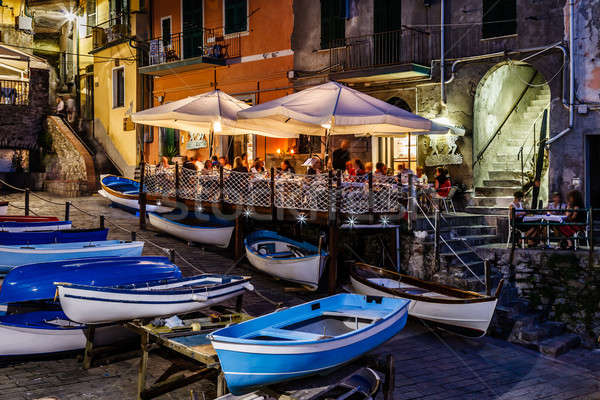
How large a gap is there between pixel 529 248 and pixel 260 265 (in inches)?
228

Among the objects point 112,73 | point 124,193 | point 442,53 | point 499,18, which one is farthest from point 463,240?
point 112,73

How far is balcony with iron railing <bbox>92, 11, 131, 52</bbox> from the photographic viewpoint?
25.3m

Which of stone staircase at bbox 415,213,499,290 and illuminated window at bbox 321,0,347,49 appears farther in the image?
illuminated window at bbox 321,0,347,49

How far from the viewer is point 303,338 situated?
728 centimetres

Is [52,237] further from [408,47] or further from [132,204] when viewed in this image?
[408,47]

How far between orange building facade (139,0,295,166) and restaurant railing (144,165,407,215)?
5.26m

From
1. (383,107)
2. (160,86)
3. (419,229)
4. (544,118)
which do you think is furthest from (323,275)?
(160,86)

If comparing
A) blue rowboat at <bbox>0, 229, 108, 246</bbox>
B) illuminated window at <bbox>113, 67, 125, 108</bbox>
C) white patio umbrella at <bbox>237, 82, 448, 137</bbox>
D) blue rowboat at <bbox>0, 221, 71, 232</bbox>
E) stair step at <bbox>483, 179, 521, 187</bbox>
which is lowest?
blue rowboat at <bbox>0, 229, 108, 246</bbox>

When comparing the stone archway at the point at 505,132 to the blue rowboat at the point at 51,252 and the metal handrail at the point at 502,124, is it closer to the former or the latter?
the metal handrail at the point at 502,124

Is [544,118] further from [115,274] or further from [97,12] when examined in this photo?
[97,12]

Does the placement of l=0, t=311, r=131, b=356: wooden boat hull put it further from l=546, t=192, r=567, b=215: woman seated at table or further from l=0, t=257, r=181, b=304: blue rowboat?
l=546, t=192, r=567, b=215: woman seated at table

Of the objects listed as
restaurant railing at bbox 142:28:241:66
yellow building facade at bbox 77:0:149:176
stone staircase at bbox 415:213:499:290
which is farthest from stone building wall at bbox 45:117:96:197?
stone staircase at bbox 415:213:499:290

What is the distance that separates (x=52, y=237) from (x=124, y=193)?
279 inches

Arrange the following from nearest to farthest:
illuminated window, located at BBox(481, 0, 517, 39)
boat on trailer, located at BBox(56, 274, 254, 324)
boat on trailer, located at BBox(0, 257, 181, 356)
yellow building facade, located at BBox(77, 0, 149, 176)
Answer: boat on trailer, located at BBox(56, 274, 254, 324)
boat on trailer, located at BBox(0, 257, 181, 356)
illuminated window, located at BBox(481, 0, 517, 39)
yellow building facade, located at BBox(77, 0, 149, 176)
